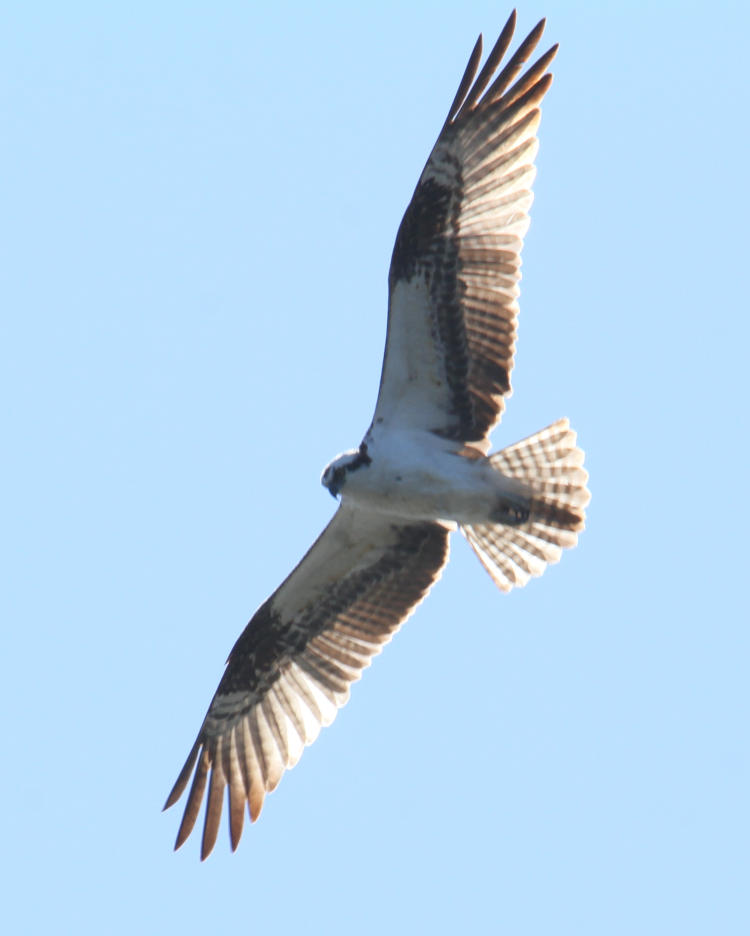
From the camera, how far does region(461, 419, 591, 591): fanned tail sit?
9102 millimetres

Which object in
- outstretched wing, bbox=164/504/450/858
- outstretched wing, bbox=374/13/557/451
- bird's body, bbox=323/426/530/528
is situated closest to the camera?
outstretched wing, bbox=374/13/557/451

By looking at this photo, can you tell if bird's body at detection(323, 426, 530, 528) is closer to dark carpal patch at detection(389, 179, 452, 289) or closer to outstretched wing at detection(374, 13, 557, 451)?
outstretched wing at detection(374, 13, 557, 451)

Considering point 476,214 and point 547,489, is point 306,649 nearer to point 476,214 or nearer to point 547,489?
point 547,489

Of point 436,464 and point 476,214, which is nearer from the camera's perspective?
point 476,214

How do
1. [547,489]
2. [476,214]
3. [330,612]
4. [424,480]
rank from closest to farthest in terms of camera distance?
[476,214] < [424,480] < [547,489] < [330,612]

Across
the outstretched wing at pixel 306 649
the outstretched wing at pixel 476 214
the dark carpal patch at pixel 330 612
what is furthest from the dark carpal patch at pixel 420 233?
the dark carpal patch at pixel 330 612

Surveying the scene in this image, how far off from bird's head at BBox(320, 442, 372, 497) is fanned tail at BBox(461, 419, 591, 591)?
782mm

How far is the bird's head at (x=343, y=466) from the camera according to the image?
9078mm

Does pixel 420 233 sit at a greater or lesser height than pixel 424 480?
greater

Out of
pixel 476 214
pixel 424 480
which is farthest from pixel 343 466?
pixel 476 214

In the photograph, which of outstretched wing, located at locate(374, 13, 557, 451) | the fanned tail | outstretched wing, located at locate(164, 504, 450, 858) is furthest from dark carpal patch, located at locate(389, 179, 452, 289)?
outstretched wing, located at locate(164, 504, 450, 858)

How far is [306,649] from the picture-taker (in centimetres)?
1001

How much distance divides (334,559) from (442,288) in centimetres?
204

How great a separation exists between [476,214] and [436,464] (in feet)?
4.90
